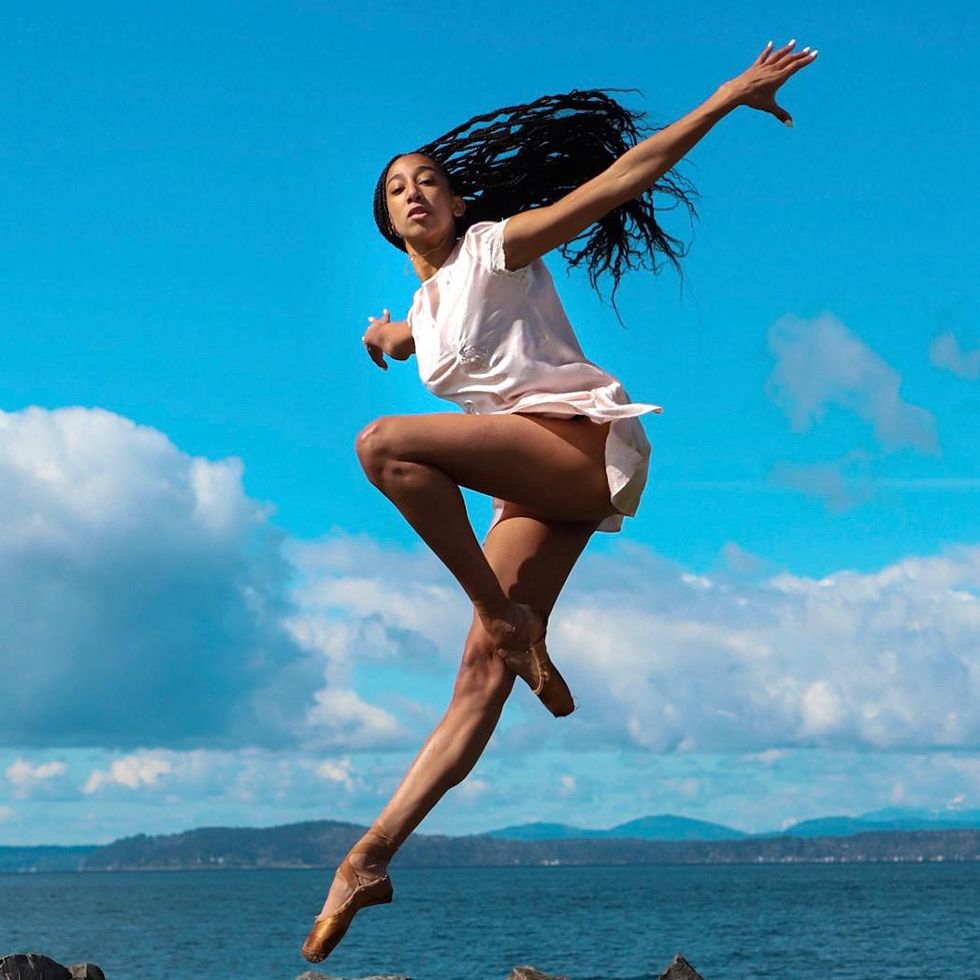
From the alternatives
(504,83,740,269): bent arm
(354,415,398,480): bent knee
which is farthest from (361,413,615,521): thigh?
(504,83,740,269): bent arm

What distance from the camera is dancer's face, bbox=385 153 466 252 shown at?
18.9ft

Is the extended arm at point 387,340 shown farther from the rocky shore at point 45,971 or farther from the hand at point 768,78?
the rocky shore at point 45,971

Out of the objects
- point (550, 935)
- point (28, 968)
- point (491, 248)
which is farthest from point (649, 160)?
point (550, 935)

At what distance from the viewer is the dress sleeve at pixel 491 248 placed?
5520 millimetres

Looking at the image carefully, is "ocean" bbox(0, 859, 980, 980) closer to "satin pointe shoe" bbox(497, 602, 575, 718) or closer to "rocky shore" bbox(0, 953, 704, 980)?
"rocky shore" bbox(0, 953, 704, 980)

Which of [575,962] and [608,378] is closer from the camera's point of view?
[608,378]

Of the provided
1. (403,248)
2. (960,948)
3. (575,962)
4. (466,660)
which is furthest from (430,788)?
(960,948)

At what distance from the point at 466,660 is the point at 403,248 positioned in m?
1.73

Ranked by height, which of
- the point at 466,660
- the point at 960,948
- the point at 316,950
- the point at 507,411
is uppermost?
the point at 507,411

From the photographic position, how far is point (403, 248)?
617 cm

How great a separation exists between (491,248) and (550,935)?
281 ft

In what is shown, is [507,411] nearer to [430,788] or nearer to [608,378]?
[608,378]

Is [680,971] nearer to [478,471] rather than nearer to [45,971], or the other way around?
[45,971]

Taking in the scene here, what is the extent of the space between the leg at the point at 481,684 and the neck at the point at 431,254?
0.97 m
